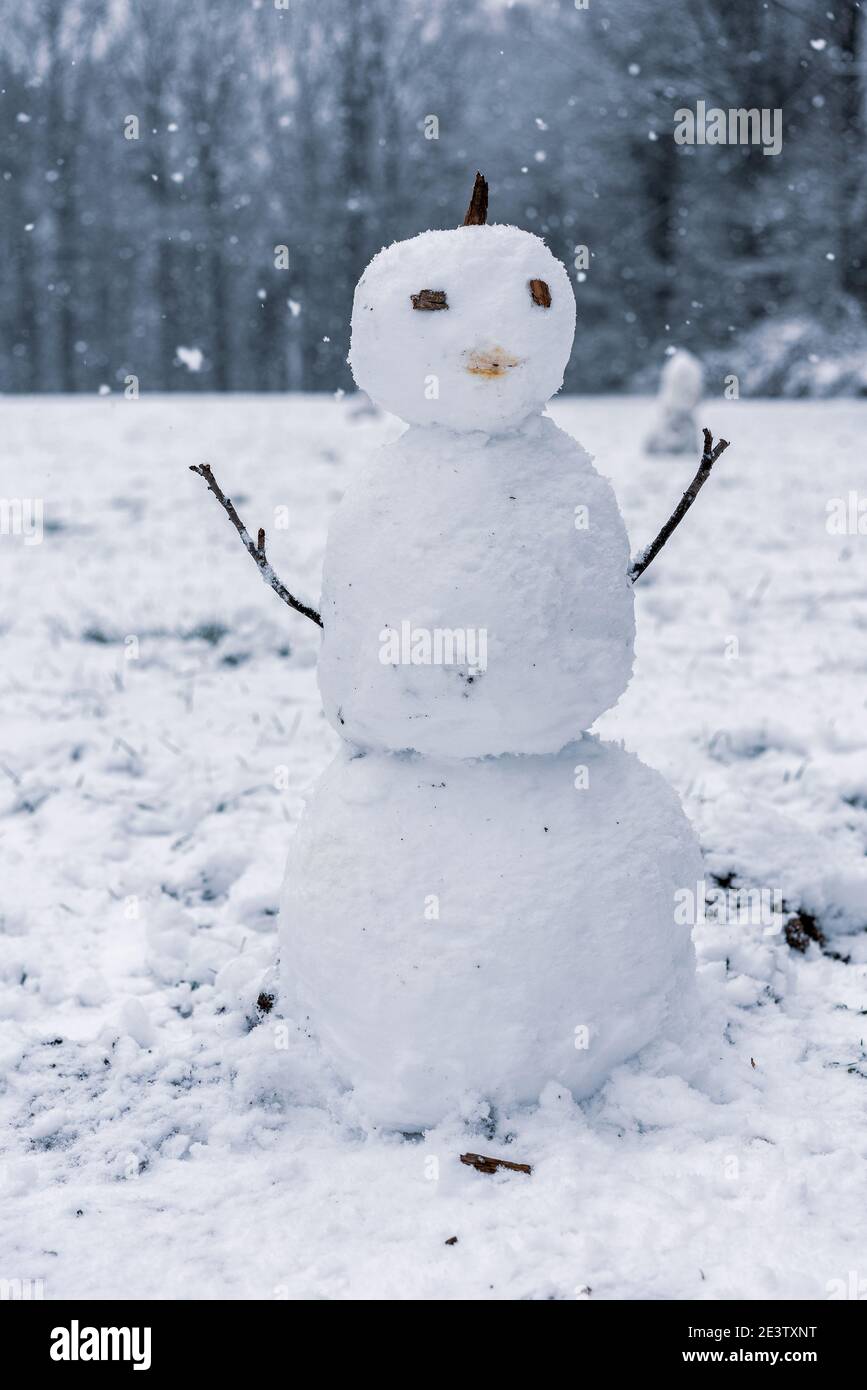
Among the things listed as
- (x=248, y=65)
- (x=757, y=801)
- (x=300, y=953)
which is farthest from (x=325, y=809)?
(x=248, y=65)

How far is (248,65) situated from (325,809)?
1076 inches

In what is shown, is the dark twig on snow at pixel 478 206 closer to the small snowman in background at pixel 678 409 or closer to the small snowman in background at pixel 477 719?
the small snowman in background at pixel 477 719

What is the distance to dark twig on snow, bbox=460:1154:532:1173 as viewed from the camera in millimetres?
1999

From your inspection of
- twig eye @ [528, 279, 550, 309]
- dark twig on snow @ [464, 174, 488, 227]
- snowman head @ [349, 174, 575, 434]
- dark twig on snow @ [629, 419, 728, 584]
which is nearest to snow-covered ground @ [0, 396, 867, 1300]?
dark twig on snow @ [629, 419, 728, 584]

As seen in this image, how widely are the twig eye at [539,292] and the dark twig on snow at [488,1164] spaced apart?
1.47 metres

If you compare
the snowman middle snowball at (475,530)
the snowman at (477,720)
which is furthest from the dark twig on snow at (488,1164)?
the snowman middle snowball at (475,530)

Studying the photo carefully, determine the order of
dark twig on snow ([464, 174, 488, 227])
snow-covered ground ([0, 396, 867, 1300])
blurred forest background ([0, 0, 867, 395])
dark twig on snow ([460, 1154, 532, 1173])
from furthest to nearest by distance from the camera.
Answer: blurred forest background ([0, 0, 867, 395]), dark twig on snow ([464, 174, 488, 227]), dark twig on snow ([460, 1154, 532, 1173]), snow-covered ground ([0, 396, 867, 1300])

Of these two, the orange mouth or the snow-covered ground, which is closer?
the snow-covered ground

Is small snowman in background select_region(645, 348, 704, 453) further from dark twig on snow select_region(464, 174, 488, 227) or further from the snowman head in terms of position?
the snowman head

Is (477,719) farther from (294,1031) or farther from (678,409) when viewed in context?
(678,409)

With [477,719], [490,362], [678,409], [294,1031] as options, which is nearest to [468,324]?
[490,362]

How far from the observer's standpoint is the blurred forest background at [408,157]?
2328 centimetres
